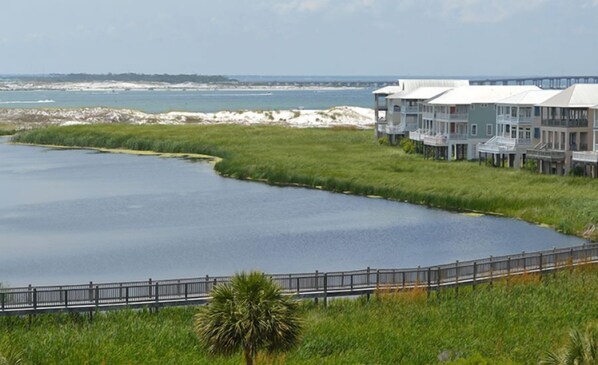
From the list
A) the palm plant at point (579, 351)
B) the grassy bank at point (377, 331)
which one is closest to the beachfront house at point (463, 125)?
the grassy bank at point (377, 331)

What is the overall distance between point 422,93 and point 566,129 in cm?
2720

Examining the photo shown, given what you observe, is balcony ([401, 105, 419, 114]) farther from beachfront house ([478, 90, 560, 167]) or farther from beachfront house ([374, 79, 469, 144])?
beachfront house ([478, 90, 560, 167])

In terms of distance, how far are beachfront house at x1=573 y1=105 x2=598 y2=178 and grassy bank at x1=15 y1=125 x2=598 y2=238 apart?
6.44ft

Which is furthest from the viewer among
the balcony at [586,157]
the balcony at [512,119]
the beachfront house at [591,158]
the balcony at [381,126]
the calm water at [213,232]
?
the balcony at [381,126]

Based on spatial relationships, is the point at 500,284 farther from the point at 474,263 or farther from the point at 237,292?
the point at 237,292

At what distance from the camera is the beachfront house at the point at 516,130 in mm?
78062

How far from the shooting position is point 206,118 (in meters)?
152

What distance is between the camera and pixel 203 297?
118ft

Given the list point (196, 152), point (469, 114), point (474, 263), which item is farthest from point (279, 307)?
point (196, 152)

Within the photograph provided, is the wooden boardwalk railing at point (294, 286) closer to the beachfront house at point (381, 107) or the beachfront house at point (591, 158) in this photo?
the beachfront house at point (591, 158)

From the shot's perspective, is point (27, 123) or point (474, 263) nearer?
point (474, 263)

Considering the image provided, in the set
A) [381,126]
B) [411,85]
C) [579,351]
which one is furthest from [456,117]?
[579,351]

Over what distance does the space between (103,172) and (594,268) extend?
5475cm

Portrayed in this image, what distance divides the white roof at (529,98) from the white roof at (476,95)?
3.15 meters
